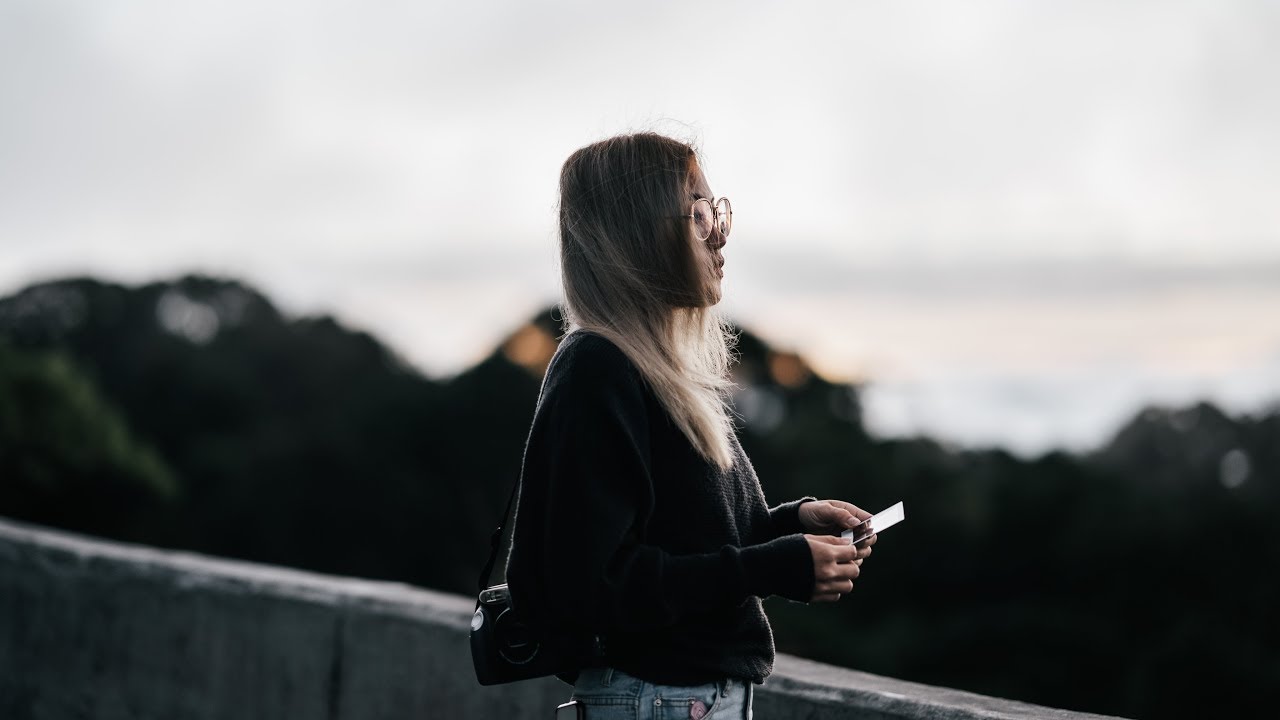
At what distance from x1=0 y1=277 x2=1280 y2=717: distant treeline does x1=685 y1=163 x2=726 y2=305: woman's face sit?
37.9m

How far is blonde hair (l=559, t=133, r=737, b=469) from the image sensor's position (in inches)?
79.5

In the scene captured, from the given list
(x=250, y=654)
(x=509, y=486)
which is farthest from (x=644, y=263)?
(x=509, y=486)

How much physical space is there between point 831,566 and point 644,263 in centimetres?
55

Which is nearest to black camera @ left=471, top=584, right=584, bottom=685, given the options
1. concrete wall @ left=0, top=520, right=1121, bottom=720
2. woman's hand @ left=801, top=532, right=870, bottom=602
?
woman's hand @ left=801, top=532, right=870, bottom=602

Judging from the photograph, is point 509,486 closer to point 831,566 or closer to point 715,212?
point 715,212

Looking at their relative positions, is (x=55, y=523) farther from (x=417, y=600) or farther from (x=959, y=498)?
(x=417, y=600)

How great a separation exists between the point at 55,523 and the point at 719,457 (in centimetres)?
4812

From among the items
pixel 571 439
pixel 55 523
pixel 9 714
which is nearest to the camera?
pixel 571 439

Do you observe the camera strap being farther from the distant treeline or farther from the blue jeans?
the distant treeline

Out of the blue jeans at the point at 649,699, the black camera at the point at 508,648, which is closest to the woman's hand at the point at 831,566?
the blue jeans at the point at 649,699

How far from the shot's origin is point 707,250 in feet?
6.90

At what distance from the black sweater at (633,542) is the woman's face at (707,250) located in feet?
0.71

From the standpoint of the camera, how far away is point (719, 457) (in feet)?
6.53

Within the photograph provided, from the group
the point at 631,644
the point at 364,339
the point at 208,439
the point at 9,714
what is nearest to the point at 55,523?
the point at 208,439
